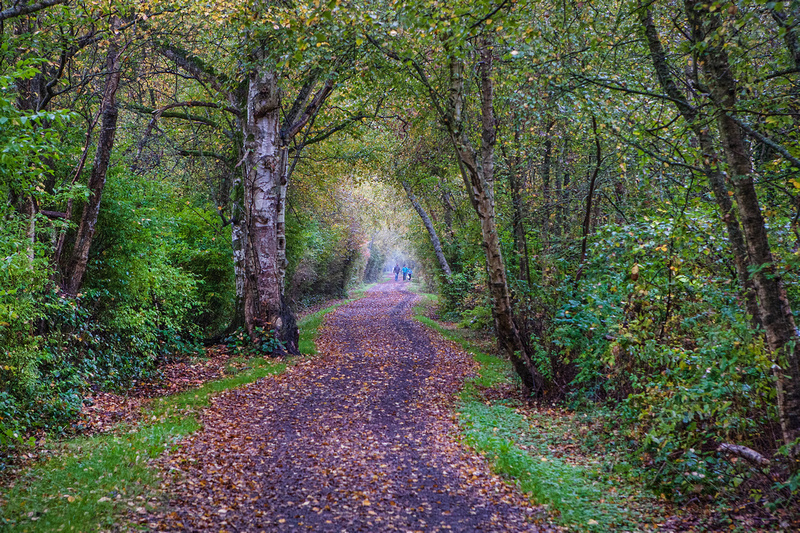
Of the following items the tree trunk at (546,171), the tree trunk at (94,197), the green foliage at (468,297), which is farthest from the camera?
the green foliage at (468,297)

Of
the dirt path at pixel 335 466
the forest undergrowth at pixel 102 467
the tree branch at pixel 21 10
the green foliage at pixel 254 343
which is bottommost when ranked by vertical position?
the dirt path at pixel 335 466

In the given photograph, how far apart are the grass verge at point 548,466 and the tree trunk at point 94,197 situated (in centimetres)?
671

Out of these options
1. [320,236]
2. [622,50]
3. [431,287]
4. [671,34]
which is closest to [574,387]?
[622,50]

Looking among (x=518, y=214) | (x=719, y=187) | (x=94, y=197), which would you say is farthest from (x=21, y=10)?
(x=518, y=214)

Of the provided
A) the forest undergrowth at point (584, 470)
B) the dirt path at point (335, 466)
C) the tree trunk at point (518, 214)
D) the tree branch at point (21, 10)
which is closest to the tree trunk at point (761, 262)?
the forest undergrowth at point (584, 470)

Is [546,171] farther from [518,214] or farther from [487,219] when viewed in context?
[487,219]

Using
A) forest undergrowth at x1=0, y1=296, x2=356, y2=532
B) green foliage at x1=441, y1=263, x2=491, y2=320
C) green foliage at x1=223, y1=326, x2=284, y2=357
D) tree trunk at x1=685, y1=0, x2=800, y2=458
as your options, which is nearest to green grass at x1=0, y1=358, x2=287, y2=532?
forest undergrowth at x1=0, y1=296, x2=356, y2=532

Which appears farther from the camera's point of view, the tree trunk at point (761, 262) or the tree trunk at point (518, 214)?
the tree trunk at point (518, 214)

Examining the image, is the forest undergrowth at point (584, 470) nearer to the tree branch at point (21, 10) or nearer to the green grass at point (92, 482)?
the green grass at point (92, 482)

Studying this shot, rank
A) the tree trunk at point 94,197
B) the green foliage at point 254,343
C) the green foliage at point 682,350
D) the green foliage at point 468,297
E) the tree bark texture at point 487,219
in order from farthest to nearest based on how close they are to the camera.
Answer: the green foliage at point 468,297
the green foliage at point 254,343
the tree bark texture at point 487,219
the tree trunk at point 94,197
the green foliage at point 682,350

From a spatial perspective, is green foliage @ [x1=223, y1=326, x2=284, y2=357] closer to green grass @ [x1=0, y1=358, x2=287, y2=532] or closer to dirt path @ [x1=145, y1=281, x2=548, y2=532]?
dirt path @ [x1=145, y1=281, x2=548, y2=532]

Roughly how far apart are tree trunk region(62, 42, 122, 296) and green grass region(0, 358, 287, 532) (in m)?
2.92

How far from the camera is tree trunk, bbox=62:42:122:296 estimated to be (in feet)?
27.3

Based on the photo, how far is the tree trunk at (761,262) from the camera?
4.30 metres
